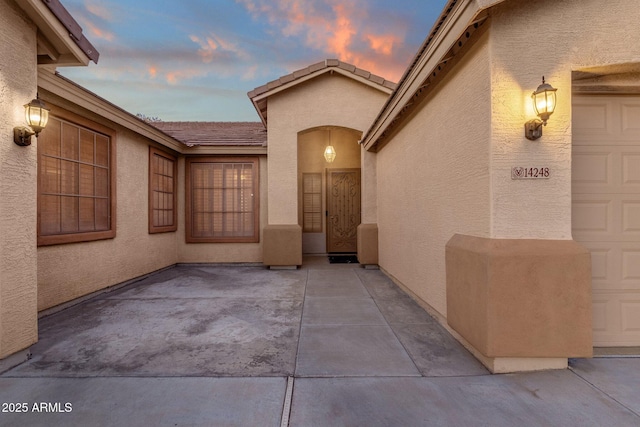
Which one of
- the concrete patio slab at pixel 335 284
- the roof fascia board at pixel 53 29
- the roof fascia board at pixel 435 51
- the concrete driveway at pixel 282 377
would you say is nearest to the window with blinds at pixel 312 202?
the concrete patio slab at pixel 335 284

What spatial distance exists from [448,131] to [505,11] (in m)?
1.21

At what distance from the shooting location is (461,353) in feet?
9.16

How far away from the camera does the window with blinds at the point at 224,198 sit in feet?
25.5

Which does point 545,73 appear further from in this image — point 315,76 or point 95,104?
point 95,104

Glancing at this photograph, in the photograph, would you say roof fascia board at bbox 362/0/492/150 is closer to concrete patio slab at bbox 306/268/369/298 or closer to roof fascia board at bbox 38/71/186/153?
concrete patio slab at bbox 306/268/369/298

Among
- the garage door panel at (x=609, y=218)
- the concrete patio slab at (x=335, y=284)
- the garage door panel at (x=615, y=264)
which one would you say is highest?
the garage door panel at (x=609, y=218)

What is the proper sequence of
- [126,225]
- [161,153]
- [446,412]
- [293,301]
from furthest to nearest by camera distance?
1. [161,153]
2. [126,225]
3. [293,301]
4. [446,412]

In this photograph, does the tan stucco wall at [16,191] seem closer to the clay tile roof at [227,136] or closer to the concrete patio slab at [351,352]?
the concrete patio slab at [351,352]

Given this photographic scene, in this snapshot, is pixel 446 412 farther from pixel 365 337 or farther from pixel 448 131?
pixel 448 131

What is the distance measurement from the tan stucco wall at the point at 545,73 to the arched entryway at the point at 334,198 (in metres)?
6.87

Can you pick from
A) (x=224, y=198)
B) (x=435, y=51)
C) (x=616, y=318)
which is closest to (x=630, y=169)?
(x=616, y=318)

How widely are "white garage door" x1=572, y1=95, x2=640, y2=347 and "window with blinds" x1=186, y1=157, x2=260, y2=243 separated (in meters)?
6.83

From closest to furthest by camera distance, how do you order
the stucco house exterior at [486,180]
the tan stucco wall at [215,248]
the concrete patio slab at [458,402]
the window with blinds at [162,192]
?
the concrete patio slab at [458,402] → the stucco house exterior at [486,180] → the window with blinds at [162,192] → the tan stucco wall at [215,248]

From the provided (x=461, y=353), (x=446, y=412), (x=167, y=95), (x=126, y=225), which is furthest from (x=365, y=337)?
(x=167, y=95)
